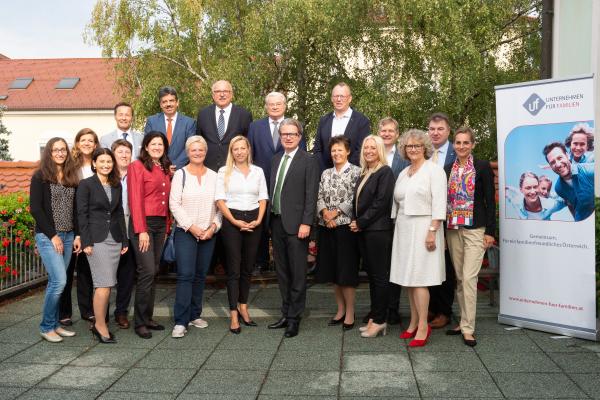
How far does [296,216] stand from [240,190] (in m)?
0.58

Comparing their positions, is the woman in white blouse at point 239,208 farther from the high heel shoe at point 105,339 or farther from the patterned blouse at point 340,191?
the high heel shoe at point 105,339

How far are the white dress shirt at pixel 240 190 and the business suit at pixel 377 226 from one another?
0.95 meters

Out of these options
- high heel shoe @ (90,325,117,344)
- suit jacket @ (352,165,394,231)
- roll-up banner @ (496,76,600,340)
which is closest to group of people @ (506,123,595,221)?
roll-up banner @ (496,76,600,340)

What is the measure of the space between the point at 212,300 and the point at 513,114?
12.9 feet

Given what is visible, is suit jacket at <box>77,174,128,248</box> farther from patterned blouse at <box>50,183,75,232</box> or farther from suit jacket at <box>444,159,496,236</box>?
suit jacket at <box>444,159,496,236</box>

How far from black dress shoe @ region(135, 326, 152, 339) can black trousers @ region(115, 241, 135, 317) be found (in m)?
0.47

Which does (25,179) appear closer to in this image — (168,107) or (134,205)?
(168,107)

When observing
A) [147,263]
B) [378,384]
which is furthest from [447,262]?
[147,263]

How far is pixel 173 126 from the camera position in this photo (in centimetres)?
702

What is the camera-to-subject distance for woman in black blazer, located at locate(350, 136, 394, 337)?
18.7 feet

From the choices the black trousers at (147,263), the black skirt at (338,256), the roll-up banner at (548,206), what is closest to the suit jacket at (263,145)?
the black skirt at (338,256)

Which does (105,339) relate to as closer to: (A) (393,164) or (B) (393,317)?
(B) (393,317)

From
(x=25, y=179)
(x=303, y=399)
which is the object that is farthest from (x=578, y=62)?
(x=25, y=179)

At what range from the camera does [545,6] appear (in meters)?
8.50
